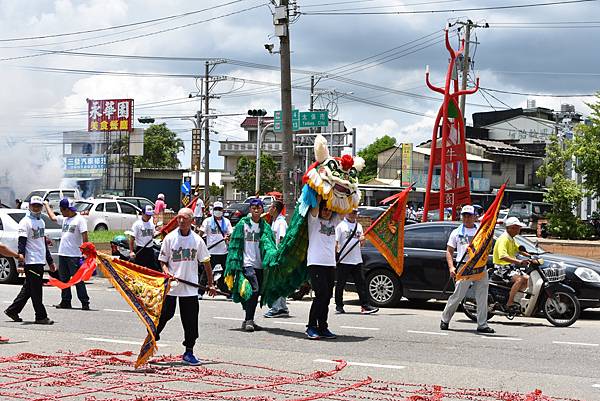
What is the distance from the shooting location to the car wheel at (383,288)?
1608 cm

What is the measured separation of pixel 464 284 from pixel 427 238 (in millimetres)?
3367

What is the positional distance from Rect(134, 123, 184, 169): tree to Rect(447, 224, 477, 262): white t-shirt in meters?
76.3

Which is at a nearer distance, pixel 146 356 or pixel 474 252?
pixel 146 356

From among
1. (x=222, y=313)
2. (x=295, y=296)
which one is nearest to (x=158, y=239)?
(x=295, y=296)

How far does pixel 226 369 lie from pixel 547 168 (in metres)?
26.0

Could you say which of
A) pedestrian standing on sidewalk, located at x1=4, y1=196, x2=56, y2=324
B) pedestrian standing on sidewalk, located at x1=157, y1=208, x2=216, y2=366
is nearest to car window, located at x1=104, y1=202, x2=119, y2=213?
pedestrian standing on sidewalk, located at x1=4, y1=196, x2=56, y2=324

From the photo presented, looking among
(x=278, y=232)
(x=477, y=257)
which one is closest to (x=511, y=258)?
(x=477, y=257)

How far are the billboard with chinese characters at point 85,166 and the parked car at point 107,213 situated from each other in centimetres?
3550

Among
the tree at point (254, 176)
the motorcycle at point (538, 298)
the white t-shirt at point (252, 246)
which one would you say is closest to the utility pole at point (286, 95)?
the motorcycle at point (538, 298)

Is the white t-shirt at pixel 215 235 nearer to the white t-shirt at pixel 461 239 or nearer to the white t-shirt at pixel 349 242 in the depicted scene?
the white t-shirt at pixel 349 242

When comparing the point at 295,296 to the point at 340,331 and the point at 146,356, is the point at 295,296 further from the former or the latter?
the point at 146,356

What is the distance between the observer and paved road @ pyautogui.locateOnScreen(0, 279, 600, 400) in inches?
362

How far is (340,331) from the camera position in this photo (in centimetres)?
1284

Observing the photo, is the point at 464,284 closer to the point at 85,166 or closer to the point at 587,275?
the point at 587,275
